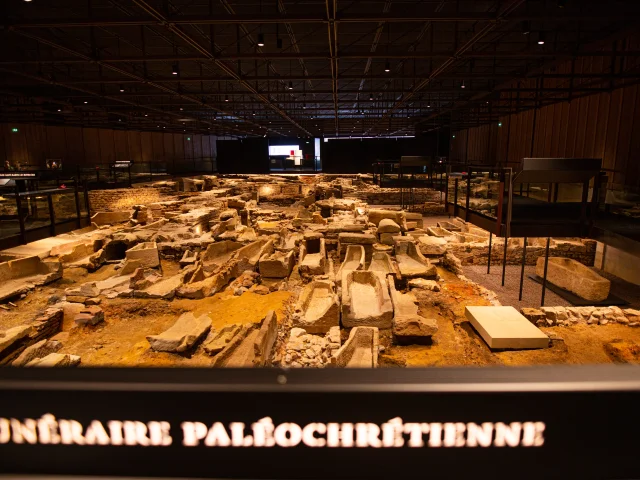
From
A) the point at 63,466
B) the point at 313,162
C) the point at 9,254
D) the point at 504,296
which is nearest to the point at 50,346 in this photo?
the point at 9,254

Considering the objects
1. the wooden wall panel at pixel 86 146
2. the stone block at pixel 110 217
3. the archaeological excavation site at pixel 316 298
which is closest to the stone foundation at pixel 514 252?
the archaeological excavation site at pixel 316 298

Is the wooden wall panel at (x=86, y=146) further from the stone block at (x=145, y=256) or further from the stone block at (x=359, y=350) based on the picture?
the stone block at (x=359, y=350)

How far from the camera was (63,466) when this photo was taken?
56.5 inches

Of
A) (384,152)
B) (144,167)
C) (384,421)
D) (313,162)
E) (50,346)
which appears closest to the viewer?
(384,421)

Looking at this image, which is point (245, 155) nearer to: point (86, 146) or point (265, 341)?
point (86, 146)

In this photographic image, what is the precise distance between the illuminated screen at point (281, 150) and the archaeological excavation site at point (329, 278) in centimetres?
962

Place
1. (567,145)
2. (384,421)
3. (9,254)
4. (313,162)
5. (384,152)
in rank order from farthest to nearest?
(313,162) < (384,152) < (567,145) < (9,254) < (384,421)

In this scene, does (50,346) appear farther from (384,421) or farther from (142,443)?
(384,421)

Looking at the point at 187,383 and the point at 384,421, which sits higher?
the point at 187,383

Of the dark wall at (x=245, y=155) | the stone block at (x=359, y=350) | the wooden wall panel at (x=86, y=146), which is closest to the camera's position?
the stone block at (x=359, y=350)

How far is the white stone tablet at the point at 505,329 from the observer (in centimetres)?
656

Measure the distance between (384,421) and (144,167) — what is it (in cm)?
3127

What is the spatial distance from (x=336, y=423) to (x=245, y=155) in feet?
125

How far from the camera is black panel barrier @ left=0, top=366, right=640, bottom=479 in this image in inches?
Result: 53.2
